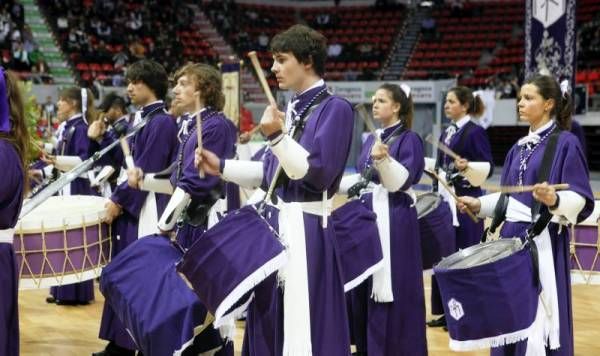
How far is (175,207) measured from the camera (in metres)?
3.95

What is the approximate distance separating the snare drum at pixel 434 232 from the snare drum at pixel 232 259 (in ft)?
6.74

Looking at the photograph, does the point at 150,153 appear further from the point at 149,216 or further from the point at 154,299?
the point at 154,299

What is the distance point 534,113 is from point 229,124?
1.48m

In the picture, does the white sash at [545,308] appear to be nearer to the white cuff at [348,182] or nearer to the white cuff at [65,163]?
the white cuff at [348,182]

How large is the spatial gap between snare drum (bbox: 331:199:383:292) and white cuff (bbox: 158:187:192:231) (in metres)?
0.71

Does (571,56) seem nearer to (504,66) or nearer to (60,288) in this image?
(60,288)

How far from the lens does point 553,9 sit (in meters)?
10.3

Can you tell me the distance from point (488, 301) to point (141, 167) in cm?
210

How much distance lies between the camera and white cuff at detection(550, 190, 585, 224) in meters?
3.57

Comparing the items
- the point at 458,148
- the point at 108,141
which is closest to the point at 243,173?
the point at 458,148

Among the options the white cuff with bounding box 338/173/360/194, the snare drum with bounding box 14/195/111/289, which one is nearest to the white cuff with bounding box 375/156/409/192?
the white cuff with bounding box 338/173/360/194

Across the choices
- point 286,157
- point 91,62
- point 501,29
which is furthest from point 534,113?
point 501,29

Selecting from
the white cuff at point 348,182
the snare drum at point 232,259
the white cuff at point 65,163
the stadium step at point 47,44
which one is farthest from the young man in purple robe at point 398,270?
the stadium step at point 47,44

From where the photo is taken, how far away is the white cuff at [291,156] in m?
2.97
